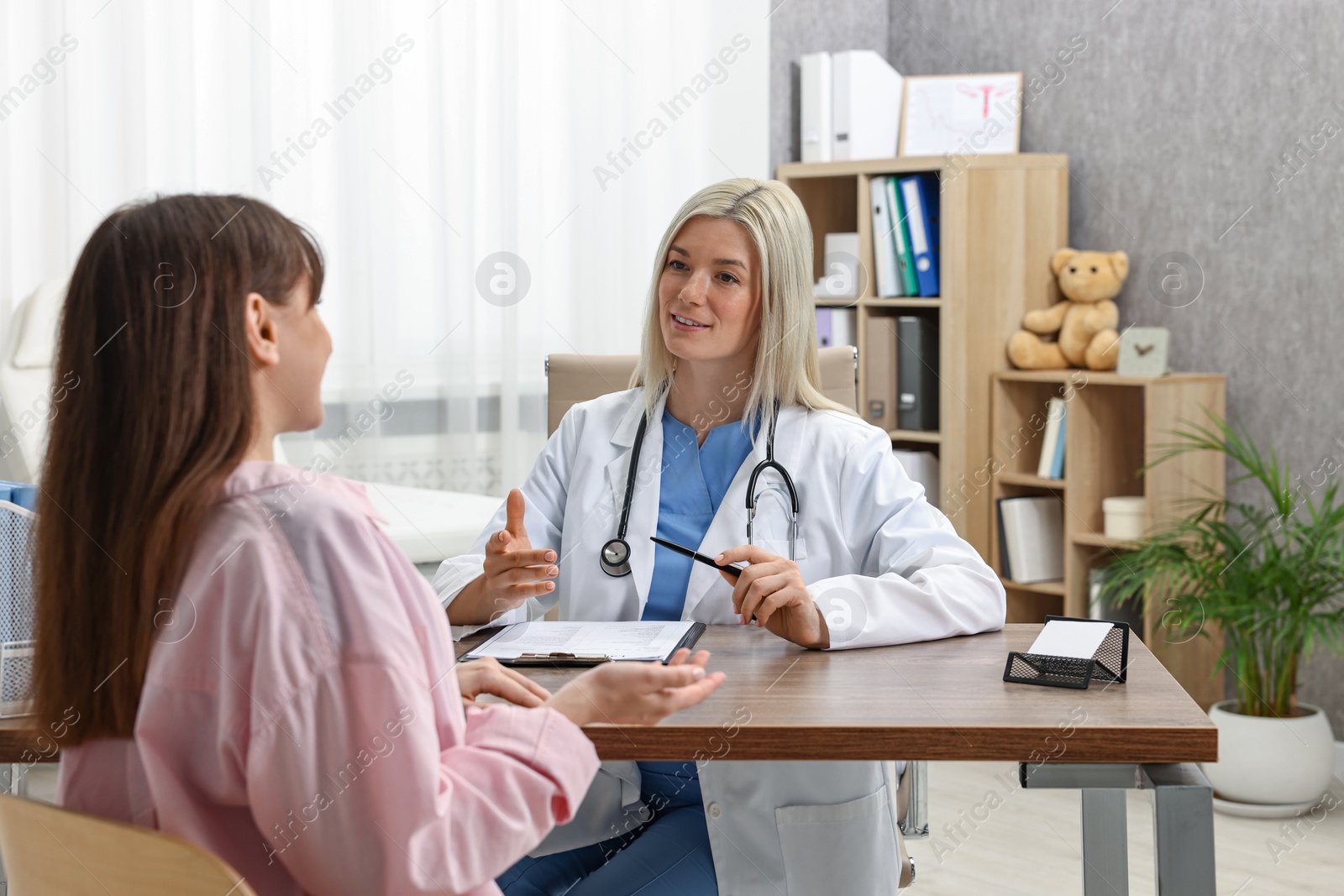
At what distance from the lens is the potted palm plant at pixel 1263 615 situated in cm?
286

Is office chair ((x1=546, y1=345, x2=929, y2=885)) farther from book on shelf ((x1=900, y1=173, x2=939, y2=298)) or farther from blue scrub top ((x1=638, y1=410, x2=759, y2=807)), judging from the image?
book on shelf ((x1=900, y1=173, x2=939, y2=298))

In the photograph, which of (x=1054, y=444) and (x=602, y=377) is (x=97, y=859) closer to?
(x=602, y=377)

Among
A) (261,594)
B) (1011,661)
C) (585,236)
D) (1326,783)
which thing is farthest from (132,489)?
(1326,783)

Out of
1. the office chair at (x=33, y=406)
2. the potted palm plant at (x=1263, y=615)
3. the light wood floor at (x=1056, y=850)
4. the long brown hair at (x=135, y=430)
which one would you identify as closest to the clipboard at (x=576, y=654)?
the long brown hair at (x=135, y=430)

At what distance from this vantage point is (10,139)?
247 cm

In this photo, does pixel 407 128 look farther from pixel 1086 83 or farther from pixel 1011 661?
pixel 1011 661

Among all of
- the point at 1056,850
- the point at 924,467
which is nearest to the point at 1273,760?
the point at 1056,850

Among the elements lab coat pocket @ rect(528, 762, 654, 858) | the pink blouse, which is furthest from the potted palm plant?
the pink blouse

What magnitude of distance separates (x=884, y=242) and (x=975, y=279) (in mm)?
277

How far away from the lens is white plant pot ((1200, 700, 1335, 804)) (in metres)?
2.88

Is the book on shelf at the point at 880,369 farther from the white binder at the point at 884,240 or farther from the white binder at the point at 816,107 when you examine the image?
the white binder at the point at 816,107

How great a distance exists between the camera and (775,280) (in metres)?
1.81

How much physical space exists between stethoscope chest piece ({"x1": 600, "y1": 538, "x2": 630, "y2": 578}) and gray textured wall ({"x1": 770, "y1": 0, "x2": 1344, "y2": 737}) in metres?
2.24

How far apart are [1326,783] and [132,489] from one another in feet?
9.54
